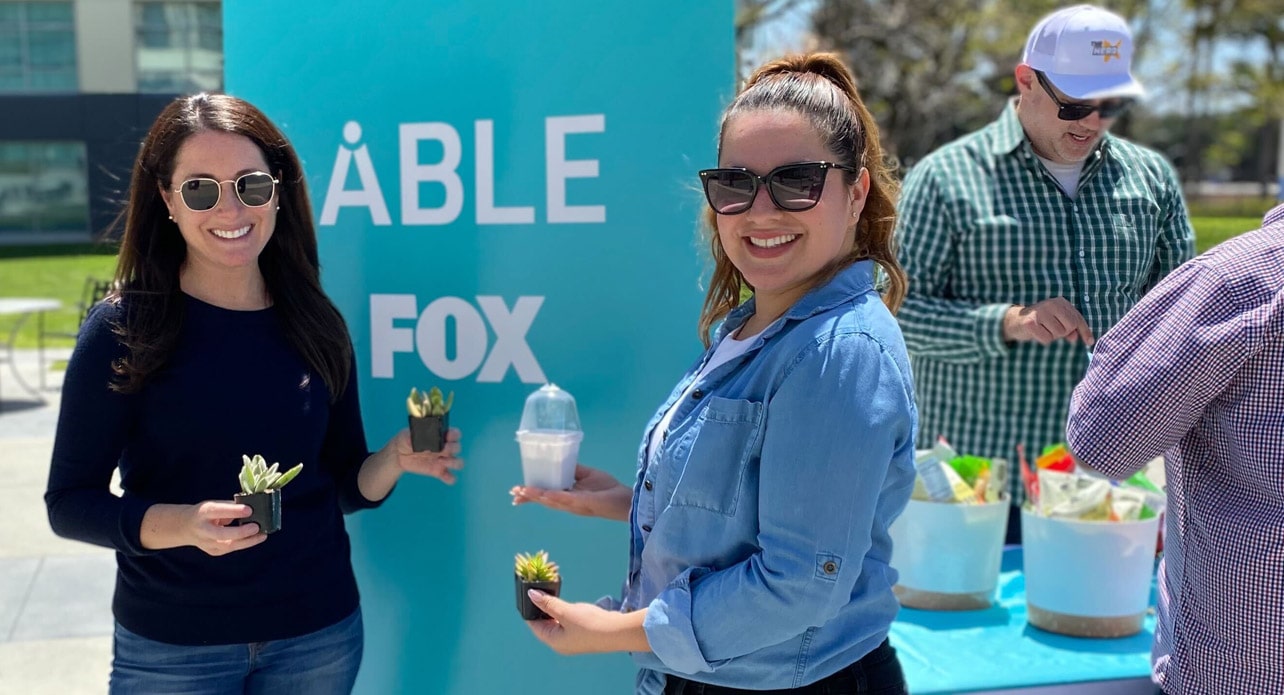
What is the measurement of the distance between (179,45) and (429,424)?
2.40 metres

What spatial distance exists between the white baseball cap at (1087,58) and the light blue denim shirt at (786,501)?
3.52ft

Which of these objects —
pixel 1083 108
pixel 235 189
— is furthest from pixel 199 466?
pixel 1083 108

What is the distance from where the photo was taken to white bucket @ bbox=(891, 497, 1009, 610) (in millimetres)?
2369

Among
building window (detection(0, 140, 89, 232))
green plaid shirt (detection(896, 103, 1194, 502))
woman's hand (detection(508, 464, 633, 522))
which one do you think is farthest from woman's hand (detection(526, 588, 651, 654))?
building window (detection(0, 140, 89, 232))

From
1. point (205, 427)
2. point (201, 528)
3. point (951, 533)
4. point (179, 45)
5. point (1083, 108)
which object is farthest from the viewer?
point (179, 45)

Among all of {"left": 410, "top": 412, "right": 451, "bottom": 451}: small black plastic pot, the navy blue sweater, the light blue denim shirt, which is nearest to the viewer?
the light blue denim shirt

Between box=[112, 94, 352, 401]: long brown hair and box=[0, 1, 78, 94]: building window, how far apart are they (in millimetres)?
1747

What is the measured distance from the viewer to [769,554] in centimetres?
135

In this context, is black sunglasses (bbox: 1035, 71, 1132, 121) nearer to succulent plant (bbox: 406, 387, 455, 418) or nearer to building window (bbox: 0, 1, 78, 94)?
succulent plant (bbox: 406, 387, 455, 418)

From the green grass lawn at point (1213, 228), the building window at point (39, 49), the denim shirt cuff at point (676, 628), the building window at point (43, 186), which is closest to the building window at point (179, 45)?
the building window at point (39, 49)

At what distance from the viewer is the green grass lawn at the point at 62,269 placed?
9.28ft

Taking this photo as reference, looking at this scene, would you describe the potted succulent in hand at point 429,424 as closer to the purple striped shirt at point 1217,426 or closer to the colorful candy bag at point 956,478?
the colorful candy bag at point 956,478

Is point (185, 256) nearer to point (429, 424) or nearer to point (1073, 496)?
point (429, 424)

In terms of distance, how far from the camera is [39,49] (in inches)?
150
